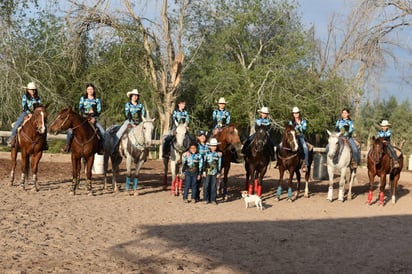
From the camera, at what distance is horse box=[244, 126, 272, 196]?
1267 centimetres

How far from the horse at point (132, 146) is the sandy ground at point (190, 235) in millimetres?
723

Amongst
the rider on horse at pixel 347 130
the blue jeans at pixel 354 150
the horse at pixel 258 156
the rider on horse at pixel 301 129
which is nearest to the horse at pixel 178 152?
the horse at pixel 258 156

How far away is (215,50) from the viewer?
2850 cm

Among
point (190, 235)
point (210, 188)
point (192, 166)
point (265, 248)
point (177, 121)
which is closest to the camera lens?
point (265, 248)

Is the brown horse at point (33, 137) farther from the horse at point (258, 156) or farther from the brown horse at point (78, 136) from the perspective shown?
the horse at point (258, 156)

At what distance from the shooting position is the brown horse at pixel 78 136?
12039 millimetres

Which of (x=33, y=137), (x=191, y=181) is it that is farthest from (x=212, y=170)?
(x=33, y=137)

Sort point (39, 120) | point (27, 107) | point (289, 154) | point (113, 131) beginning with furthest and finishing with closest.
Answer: point (113, 131), point (289, 154), point (27, 107), point (39, 120)

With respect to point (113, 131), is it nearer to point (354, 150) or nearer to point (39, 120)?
point (39, 120)

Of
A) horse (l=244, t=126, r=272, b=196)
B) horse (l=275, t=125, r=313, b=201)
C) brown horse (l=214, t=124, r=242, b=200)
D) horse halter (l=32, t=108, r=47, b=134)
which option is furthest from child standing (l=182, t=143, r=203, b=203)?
horse halter (l=32, t=108, r=47, b=134)

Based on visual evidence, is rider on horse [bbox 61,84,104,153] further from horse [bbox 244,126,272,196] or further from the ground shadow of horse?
the ground shadow of horse

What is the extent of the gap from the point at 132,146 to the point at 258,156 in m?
3.29

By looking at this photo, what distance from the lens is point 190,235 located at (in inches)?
329

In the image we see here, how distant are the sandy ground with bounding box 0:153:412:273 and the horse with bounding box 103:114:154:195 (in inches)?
28.5
